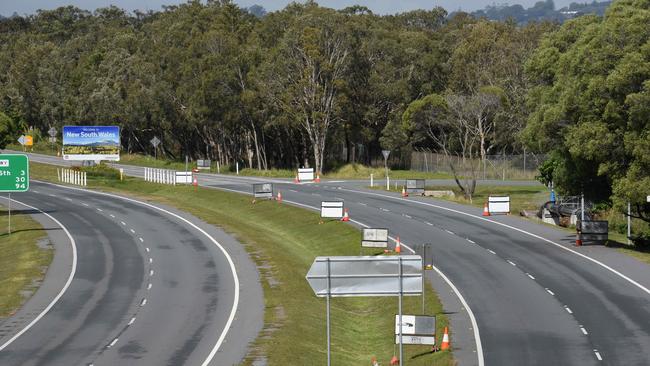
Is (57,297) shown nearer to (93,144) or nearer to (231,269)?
(231,269)

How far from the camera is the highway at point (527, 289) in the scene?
2959 cm

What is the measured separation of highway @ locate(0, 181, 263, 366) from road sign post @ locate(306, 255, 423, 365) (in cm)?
585

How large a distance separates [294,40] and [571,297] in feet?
208

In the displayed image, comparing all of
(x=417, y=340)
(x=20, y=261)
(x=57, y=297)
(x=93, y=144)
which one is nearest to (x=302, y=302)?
(x=57, y=297)

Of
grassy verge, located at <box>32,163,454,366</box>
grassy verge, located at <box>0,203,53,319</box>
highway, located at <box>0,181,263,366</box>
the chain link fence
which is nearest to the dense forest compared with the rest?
the chain link fence

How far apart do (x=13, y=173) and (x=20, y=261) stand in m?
14.2

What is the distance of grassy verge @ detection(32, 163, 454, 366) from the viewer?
101 ft

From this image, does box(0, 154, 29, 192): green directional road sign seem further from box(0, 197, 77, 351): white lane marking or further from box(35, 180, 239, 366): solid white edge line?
box(35, 180, 239, 366): solid white edge line

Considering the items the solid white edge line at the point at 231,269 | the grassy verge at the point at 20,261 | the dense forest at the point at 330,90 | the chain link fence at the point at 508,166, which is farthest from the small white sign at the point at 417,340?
the chain link fence at the point at 508,166

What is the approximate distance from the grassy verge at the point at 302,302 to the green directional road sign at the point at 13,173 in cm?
1154

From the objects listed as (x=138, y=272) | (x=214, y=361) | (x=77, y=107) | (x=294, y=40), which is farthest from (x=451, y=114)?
(x=77, y=107)

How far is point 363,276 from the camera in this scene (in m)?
24.1

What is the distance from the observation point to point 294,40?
320 ft

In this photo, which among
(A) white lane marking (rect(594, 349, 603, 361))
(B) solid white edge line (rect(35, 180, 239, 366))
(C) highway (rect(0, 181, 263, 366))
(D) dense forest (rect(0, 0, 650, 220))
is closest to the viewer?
(A) white lane marking (rect(594, 349, 603, 361))
